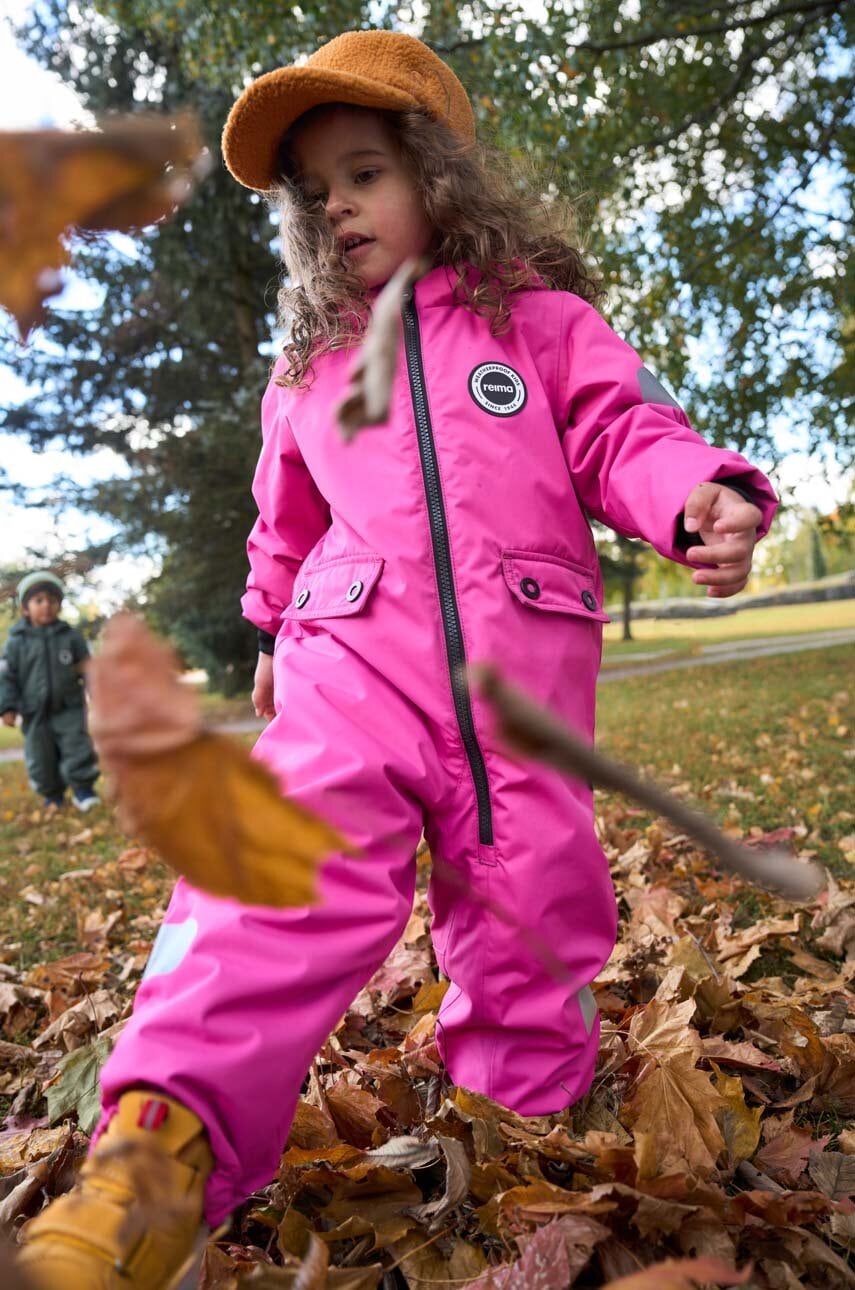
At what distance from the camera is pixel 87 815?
5973mm

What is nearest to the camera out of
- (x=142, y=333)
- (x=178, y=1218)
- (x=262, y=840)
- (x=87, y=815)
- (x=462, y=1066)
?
(x=262, y=840)

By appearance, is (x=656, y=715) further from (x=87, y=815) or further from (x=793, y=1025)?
(x=793, y=1025)

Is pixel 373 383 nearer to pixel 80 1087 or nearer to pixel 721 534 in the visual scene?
pixel 721 534

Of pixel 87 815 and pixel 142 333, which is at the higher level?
pixel 142 333

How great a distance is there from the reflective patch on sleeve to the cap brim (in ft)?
2.13

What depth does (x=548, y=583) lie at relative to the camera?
1.57 metres

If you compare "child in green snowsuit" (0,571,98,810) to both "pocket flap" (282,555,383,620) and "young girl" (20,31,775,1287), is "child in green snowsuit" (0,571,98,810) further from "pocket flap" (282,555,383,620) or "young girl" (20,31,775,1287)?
"pocket flap" (282,555,383,620)

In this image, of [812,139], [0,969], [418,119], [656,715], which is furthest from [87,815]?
[812,139]

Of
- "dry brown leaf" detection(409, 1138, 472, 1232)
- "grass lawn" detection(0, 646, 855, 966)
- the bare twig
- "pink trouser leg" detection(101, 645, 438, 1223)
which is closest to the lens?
the bare twig

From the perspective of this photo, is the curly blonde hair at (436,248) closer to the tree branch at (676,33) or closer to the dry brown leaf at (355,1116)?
the dry brown leaf at (355,1116)

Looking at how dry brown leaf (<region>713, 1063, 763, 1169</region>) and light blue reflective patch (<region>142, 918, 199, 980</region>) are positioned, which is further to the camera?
dry brown leaf (<region>713, 1063, 763, 1169</region>)

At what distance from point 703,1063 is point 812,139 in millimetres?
8653

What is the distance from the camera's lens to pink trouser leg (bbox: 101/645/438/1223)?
1109mm

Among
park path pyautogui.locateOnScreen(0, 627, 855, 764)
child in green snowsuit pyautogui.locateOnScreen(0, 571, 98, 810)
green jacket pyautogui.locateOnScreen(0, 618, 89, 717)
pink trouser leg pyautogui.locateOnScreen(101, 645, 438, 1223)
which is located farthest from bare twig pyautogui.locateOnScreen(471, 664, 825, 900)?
park path pyautogui.locateOnScreen(0, 627, 855, 764)
